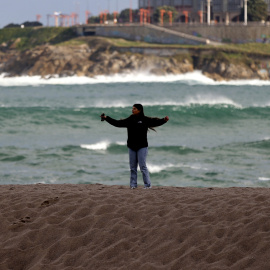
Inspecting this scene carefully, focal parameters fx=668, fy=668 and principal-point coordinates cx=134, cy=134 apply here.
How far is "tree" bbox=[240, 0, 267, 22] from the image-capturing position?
118775 mm

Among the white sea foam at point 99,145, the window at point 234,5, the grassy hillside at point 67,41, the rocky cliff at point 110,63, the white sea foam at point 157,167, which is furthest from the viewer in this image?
the window at point 234,5

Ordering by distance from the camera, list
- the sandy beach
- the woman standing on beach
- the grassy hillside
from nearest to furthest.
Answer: the sandy beach → the woman standing on beach → the grassy hillside

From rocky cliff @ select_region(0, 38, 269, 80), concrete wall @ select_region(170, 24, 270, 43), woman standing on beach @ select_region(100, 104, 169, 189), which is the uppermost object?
concrete wall @ select_region(170, 24, 270, 43)

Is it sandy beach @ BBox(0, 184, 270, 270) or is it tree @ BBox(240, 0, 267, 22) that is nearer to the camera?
sandy beach @ BBox(0, 184, 270, 270)

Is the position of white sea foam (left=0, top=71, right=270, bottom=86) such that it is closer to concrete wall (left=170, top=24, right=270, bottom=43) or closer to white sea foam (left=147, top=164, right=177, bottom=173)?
concrete wall (left=170, top=24, right=270, bottom=43)

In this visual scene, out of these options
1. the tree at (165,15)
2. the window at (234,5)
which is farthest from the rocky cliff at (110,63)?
the window at (234,5)

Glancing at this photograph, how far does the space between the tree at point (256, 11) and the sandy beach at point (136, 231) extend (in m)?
112

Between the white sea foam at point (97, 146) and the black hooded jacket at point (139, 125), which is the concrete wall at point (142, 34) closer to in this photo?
the white sea foam at point (97, 146)

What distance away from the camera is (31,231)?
29.4 ft

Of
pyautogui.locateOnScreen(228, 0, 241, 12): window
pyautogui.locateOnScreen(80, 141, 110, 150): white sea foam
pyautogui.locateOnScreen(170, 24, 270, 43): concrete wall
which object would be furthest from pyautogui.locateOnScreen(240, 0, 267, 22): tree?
pyautogui.locateOnScreen(80, 141, 110, 150): white sea foam

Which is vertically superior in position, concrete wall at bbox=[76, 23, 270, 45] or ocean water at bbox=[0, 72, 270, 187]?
concrete wall at bbox=[76, 23, 270, 45]

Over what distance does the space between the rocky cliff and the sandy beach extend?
9155 cm

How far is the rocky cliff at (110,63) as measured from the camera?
333ft

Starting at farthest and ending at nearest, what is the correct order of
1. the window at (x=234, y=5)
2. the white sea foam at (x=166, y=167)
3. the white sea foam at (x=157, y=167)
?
the window at (x=234, y=5), the white sea foam at (x=166, y=167), the white sea foam at (x=157, y=167)
